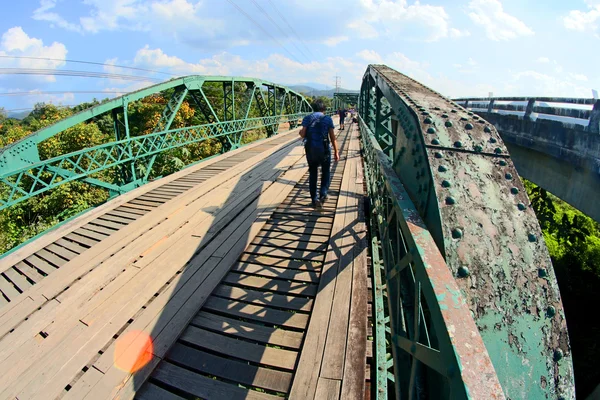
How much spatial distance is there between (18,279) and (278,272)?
312 cm

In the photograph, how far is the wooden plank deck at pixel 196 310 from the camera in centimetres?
220

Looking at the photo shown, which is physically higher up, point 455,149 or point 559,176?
point 455,149

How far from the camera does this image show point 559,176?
638 cm

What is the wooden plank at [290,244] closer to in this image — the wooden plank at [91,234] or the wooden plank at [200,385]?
the wooden plank at [200,385]

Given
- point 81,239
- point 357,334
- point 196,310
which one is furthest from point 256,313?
point 81,239

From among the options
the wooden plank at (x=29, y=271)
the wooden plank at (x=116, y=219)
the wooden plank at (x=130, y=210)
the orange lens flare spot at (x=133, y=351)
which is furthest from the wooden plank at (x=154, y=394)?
the wooden plank at (x=130, y=210)

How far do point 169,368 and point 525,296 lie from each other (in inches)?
91.3

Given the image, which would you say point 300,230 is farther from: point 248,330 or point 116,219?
point 116,219

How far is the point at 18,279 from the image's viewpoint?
3.71m

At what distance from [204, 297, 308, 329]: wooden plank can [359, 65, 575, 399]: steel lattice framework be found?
102 cm

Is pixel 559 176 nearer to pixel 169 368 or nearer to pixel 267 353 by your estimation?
pixel 267 353

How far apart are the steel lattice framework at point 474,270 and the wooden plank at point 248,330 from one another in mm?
925

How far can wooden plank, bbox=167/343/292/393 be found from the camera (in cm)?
216

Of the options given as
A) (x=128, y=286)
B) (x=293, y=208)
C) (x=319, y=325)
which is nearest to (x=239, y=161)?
(x=293, y=208)
